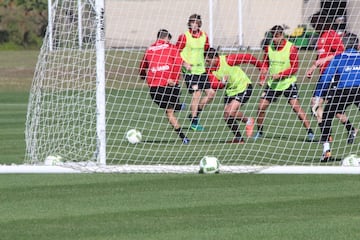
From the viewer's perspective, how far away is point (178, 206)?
10.5 meters

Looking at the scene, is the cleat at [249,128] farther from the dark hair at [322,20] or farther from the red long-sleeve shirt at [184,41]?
the dark hair at [322,20]

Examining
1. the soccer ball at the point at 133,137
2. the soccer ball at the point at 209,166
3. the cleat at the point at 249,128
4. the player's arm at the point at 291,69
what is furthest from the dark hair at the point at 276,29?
the soccer ball at the point at 209,166

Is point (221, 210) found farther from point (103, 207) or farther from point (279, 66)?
point (279, 66)

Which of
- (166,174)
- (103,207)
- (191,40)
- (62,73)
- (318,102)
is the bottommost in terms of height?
(103,207)

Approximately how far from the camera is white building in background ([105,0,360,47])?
23.1m

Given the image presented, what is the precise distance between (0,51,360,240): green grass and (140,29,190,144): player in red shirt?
4.51 metres

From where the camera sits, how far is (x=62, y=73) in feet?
48.3

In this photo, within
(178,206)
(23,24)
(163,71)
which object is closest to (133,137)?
(163,71)

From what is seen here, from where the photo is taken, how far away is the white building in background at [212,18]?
23.1 metres

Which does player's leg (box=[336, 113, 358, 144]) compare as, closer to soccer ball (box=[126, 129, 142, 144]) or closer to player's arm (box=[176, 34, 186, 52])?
player's arm (box=[176, 34, 186, 52])

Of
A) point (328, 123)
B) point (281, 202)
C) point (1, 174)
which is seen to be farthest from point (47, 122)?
point (281, 202)

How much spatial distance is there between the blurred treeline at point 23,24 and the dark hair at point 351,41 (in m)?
37.3

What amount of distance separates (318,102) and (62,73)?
4413mm

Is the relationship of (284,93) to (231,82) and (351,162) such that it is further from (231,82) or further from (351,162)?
(351,162)
